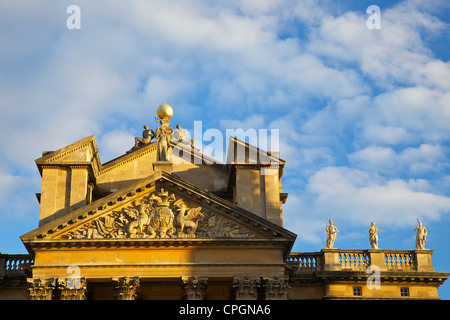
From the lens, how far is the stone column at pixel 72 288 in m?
43.3

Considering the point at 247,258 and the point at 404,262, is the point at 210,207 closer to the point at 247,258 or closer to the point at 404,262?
the point at 247,258

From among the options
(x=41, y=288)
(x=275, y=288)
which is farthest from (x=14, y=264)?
(x=275, y=288)

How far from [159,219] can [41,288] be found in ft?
23.6

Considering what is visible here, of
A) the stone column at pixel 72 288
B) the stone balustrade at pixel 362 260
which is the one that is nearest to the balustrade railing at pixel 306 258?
the stone balustrade at pixel 362 260

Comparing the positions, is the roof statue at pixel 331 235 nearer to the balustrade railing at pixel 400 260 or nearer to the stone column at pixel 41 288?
the balustrade railing at pixel 400 260

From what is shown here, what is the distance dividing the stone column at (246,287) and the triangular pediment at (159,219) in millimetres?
2233

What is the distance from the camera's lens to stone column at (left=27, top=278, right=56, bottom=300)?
142 feet

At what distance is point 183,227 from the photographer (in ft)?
147

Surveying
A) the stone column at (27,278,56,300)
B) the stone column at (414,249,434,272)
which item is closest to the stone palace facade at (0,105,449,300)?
the stone column at (27,278,56,300)

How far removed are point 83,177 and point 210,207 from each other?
9.57 m

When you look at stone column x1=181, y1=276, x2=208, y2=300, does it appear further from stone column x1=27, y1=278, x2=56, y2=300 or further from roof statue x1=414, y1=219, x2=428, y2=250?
roof statue x1=414, y1=219, x2=428, y2=250
